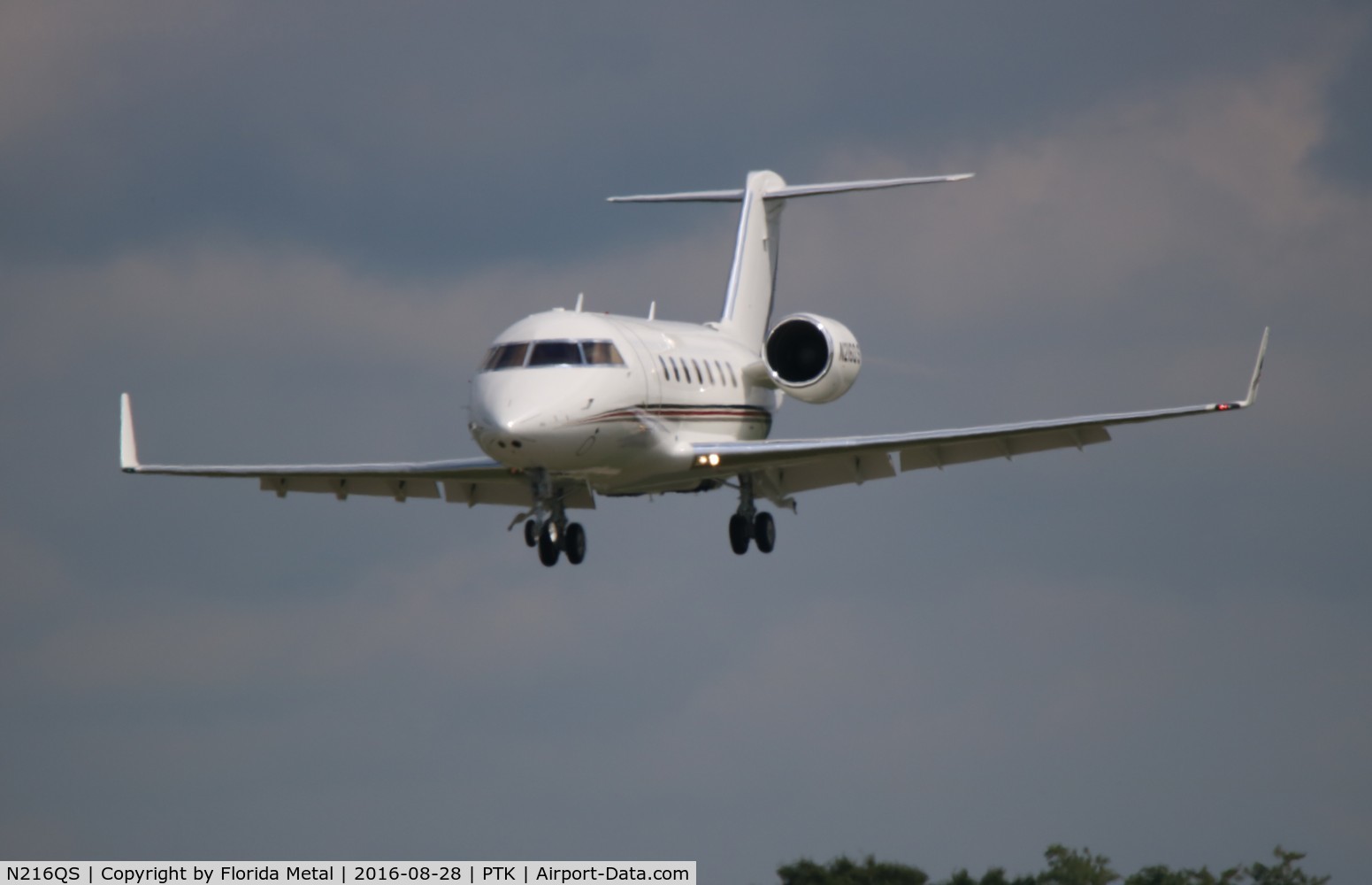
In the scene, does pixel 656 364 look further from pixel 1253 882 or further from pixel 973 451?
pixel 1253 882

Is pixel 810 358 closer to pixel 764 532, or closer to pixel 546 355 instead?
pixel 764 532

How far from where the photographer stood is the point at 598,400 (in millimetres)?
30203

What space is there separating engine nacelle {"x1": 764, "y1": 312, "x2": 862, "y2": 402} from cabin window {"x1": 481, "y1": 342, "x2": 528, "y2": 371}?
665 centimetres

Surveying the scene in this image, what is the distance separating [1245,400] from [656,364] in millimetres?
8337

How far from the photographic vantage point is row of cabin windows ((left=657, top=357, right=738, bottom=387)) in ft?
107

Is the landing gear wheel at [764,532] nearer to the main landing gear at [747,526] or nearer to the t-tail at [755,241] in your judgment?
the main landing gear at [747,526]

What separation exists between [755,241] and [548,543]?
11.3 metres

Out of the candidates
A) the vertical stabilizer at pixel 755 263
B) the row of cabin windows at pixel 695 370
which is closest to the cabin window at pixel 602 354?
the row of cabin windows at pixel 695 370

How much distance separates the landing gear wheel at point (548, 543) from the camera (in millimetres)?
31906

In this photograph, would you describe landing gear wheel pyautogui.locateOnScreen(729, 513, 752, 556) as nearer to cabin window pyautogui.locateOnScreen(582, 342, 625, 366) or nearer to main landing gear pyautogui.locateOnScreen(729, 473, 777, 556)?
main landing gear pyautogui.locateOnScreen(729, 473, 777, 556)

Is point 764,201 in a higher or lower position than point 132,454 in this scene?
higher

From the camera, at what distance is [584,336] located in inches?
1212

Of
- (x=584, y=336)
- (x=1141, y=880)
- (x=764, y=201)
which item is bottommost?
(x=1141, y=880)

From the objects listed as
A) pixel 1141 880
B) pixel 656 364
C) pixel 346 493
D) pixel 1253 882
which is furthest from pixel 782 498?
pixel 1253 882
